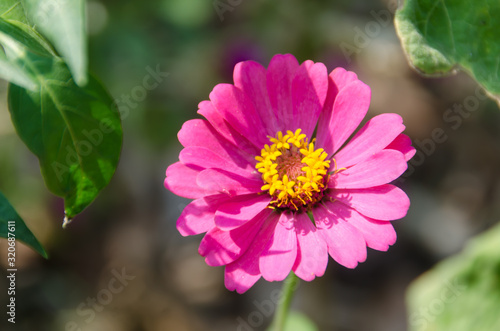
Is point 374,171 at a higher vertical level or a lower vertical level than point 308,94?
lower

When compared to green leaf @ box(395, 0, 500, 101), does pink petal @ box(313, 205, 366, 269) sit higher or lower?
lower

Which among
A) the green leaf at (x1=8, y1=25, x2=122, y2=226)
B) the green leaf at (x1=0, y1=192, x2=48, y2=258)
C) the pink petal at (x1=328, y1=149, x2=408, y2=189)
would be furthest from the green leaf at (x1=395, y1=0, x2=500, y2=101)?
the green leaf at (x1=0, y1=192, x2=48, y2=258)

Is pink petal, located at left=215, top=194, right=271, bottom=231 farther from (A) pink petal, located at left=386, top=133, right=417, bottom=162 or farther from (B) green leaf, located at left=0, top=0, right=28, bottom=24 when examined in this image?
(B) green leaf, located at left=0, top=0, right=28, bottom=24

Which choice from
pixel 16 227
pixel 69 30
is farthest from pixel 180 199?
pixel 69 30

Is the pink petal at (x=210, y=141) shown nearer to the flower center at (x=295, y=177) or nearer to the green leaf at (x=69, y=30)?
the flower center at (x=295, y=177)

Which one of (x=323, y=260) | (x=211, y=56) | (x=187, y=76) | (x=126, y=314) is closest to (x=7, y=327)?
(x=126, y=314)

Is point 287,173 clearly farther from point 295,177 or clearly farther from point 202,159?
point 202,159

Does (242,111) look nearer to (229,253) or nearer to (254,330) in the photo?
(229,253)
